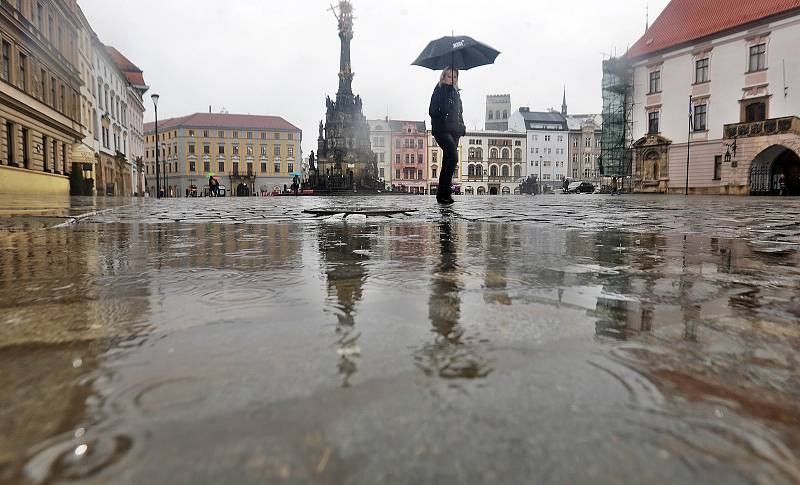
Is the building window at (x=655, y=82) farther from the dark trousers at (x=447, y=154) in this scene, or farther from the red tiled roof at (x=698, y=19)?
the dark trousers at (x=447, y=154)

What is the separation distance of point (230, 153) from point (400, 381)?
283 feet

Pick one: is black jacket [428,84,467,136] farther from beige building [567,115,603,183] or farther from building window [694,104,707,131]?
beige building [567,115,603,183]

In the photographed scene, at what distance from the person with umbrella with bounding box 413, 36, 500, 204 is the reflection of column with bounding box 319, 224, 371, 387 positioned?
5.53 metres

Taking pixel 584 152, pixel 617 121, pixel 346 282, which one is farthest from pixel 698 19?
pixel 584 152

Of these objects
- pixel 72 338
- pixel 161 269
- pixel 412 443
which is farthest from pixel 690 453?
pixel 161 269

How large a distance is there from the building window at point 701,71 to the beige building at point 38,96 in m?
36.9

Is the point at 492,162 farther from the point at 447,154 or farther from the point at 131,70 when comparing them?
the point at 447,154

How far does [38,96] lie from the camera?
22.7 metres

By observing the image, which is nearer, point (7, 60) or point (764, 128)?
point (7, 60)

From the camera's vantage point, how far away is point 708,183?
33.7 metres

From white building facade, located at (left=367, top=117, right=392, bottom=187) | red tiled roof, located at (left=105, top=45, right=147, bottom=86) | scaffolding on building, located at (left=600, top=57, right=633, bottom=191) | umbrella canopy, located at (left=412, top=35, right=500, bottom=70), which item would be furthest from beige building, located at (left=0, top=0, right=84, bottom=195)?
white building facade, located at (left=367, top=117, right=392, bottom=187)

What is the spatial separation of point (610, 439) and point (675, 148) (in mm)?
40143

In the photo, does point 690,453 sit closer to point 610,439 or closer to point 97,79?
point 610,439

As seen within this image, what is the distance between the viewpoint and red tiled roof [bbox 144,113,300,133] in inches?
3209
